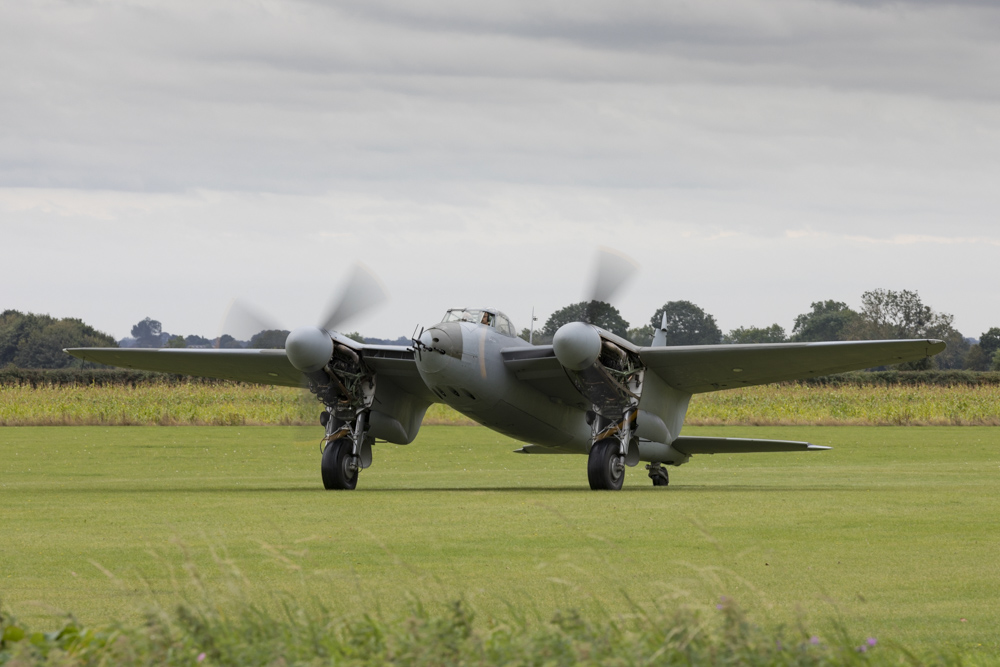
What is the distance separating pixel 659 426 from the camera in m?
24.3

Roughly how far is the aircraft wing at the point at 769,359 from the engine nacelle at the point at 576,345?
7.42 ft

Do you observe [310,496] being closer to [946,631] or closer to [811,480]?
[811,480]

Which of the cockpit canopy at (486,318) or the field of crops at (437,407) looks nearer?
the cockpit canopy at (486,318)

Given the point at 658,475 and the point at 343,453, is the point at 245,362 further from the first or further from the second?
the point at 658,475

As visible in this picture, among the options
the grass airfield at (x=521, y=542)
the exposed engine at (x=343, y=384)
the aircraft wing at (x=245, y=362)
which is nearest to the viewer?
the grass airfield at (x=521, y=542)

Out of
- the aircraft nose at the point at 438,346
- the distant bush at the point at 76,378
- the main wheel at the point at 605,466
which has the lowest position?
the distant bush at the point at 76,378

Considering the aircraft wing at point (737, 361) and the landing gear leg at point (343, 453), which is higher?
the aircraft wing at point (737, 361)

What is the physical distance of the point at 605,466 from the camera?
21.6 meters

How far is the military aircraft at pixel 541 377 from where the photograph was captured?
838 inches

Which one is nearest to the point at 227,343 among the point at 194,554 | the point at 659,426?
the point at 659,426

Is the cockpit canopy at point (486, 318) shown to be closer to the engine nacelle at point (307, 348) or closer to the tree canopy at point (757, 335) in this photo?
the engine nacelle at point (307, 348)

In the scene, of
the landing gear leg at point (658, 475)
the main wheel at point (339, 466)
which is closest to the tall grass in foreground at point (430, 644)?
the main wheel at point (339, 466)

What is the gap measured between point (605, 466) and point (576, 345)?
95.1 inches

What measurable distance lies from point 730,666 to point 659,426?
18.4 m
